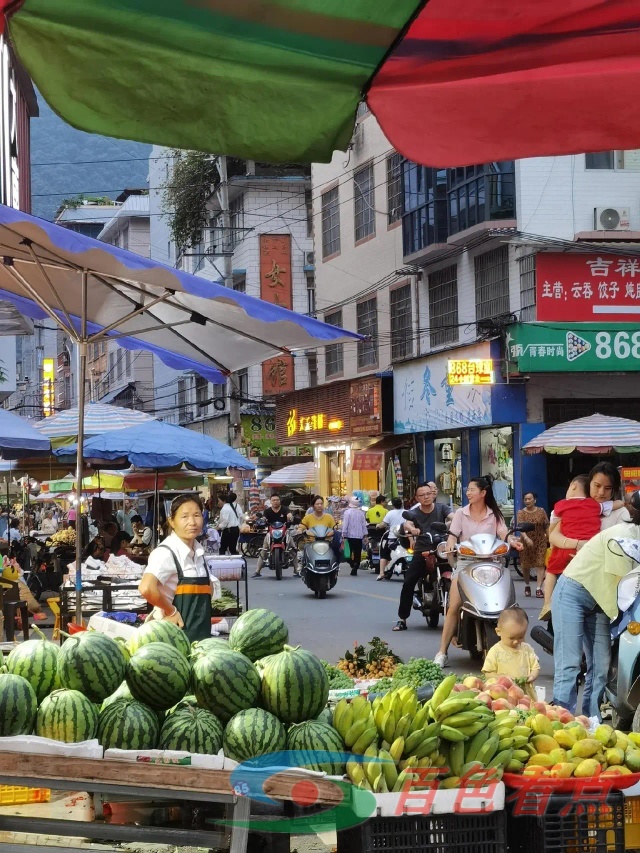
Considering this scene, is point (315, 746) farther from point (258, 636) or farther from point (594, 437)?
point (594, 437)

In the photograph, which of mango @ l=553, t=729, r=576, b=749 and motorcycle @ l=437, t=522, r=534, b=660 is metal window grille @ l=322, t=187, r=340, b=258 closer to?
motorcycle @ l=437, t=522, r=534, b=660

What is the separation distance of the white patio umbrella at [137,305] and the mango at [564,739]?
3489 millimetres

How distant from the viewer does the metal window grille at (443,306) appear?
29.7 m

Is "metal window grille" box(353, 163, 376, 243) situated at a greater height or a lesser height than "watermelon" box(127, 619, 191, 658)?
greater

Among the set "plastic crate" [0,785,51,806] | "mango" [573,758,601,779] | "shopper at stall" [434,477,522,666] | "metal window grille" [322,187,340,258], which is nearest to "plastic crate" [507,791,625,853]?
"mango" [573,758,601,779]

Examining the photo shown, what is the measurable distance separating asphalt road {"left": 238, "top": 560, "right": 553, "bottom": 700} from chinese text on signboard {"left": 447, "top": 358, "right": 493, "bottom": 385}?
4.84 m

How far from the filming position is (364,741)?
4598 mm

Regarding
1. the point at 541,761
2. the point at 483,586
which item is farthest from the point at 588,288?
the point at 541,761

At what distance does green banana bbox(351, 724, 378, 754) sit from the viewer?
4.60m

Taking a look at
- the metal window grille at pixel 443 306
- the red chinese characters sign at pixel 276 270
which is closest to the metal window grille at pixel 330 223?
the red chinese characters sign at pixel 276 270

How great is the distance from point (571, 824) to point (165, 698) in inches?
66.2

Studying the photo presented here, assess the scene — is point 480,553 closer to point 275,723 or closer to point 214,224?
point 275,723

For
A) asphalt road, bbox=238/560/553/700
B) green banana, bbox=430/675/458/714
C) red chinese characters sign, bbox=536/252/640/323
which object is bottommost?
asphalt road, bbox=238/560/553/700

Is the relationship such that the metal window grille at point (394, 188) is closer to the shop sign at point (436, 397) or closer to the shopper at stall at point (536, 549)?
the shop sign at point (436, 397)
